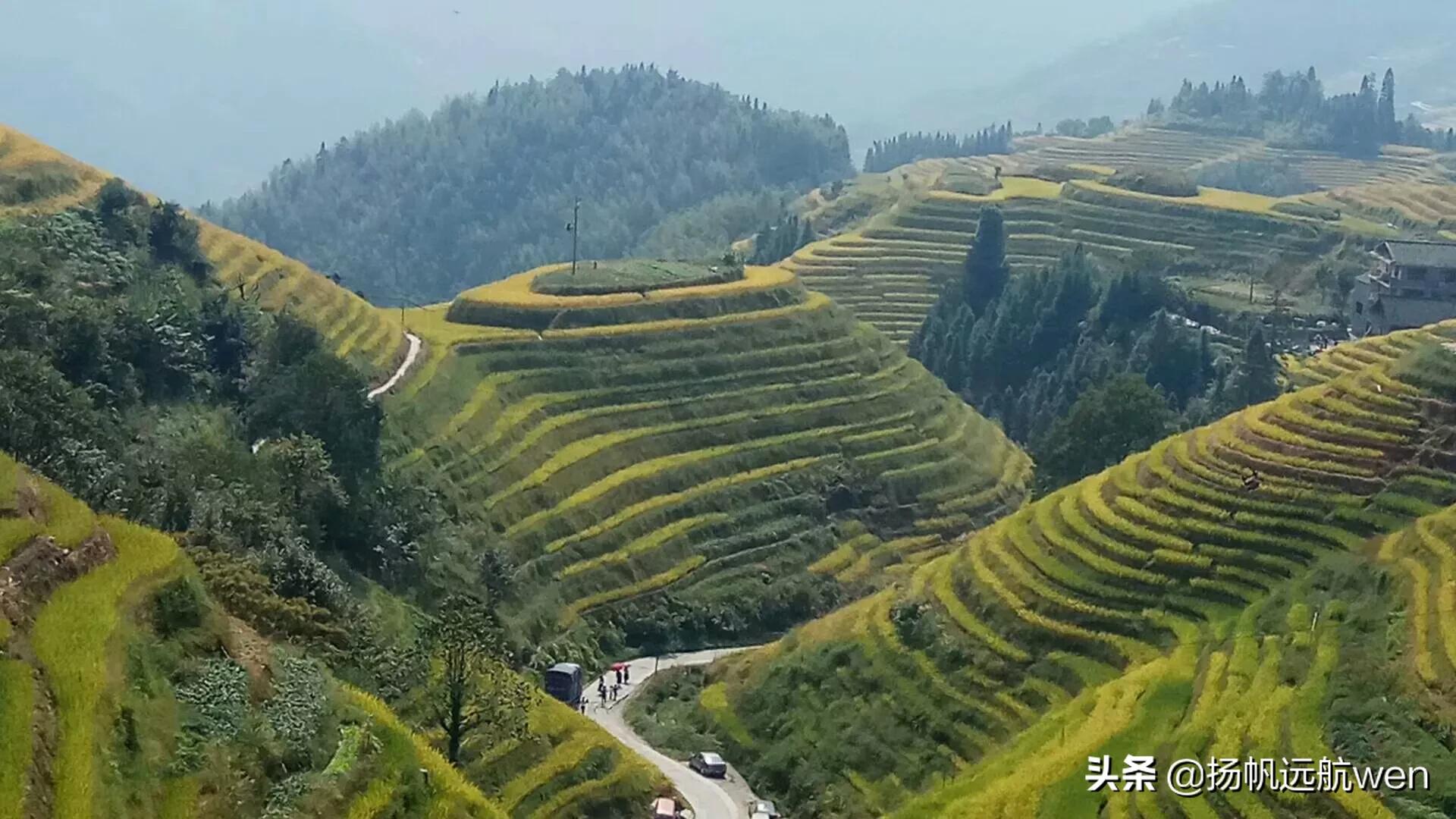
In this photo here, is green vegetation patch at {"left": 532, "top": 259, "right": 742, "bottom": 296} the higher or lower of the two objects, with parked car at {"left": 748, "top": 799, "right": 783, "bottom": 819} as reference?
higher

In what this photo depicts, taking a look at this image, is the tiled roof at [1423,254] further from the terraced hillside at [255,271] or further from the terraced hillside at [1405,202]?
the terraced hillside at [255,271]

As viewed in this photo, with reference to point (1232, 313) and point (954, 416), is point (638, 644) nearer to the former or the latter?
point (954, 416)

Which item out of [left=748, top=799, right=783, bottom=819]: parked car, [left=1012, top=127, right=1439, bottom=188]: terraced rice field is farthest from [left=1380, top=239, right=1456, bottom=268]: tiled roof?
[left=1012, top=127, right=1439, bottom=188]: terraced rice field

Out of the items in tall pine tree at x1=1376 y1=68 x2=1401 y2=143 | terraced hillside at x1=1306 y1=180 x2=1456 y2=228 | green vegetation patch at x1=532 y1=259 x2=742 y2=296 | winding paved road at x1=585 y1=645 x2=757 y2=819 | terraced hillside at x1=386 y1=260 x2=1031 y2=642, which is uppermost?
tall pine tree at x1=1376 y1=68 x2=1401 y2=143

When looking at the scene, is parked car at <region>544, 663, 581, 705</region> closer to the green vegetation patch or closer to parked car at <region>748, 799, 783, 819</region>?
parked car at <region>748, 799, 783, 819</region>

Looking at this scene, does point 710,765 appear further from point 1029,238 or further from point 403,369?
point 1029,238

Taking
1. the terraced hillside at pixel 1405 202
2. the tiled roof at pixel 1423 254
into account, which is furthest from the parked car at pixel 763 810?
the terraced hillside at pixel 1405 202

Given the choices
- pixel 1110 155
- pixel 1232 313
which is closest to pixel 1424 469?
pixel 1232 313
